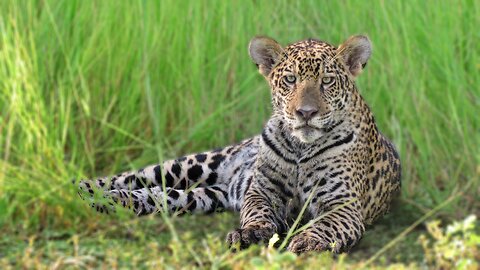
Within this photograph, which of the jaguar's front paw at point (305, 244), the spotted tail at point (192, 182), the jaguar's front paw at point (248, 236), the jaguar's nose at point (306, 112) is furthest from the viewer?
the spotted tail at point (192, 182)

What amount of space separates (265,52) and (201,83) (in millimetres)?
1401

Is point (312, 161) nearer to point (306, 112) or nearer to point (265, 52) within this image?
point (306, 112)

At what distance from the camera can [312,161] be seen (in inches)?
332

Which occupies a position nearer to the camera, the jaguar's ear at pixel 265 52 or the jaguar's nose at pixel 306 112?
the jaguar's nose at pixel 306 112

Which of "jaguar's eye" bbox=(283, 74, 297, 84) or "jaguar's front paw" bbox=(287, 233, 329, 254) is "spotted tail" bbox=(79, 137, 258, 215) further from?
"jaguar's front paw" bbox=(287, 233, 329, 254)

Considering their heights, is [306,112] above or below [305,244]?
above

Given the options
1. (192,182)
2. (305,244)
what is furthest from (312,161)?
(192,182)

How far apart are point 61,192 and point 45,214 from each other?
21 centimetres

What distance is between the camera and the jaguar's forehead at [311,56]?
820 centimetres

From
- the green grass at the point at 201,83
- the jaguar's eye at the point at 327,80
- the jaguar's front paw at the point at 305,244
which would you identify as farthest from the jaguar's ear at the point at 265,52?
the jaguar's front paw at the point at 305,244

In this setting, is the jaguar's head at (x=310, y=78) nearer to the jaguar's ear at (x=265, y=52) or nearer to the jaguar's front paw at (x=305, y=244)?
the jaguar's ear at (x=265, y=52)

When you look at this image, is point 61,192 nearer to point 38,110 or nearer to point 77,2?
→ point 38,110

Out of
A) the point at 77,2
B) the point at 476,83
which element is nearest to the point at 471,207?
the point at 476,83

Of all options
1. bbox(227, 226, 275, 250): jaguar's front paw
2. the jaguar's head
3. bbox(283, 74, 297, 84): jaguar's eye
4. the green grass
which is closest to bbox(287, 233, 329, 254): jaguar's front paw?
bbox(227, 226, 275, 250): jaguar's front paw
